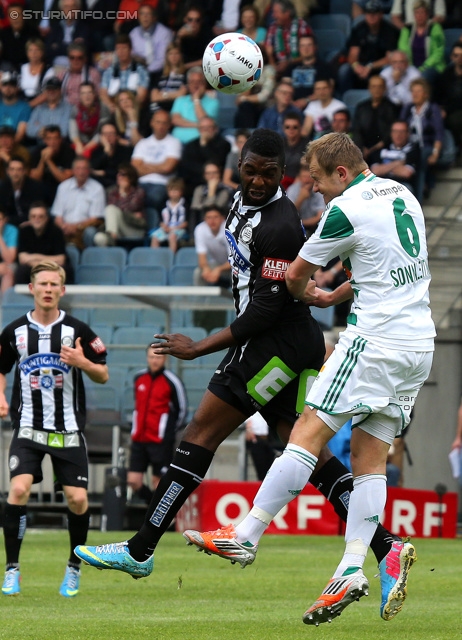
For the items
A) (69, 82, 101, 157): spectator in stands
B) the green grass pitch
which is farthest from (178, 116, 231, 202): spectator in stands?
the green grass pitch

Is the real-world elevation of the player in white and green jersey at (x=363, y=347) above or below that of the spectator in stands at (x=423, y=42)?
below

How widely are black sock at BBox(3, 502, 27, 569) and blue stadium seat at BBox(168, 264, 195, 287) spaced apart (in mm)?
9323

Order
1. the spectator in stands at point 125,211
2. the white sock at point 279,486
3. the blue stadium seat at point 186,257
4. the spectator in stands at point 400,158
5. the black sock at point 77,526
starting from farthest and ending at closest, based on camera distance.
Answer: the spectator in stands at point 125,211 → the blue stadium seat at point 186,257 → the spectator in stands at point 400,158 → the black sock at point 77,526 → the white sock at point 279,486

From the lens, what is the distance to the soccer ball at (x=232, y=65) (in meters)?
7.73

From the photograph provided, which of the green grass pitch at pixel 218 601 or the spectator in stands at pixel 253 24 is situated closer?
the green grass pitch at pixel 218 601

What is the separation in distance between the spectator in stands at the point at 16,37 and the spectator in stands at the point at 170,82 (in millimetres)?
Result: 2649

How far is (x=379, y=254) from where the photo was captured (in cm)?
609

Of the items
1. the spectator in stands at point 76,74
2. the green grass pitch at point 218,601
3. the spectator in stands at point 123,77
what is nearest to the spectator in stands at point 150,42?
the spectator in stands at point 123,77

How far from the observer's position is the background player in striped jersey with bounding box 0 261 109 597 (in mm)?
8766

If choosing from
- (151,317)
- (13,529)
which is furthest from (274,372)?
(151,317)

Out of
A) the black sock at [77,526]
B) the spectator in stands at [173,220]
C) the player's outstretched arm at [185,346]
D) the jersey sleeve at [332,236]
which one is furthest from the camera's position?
the spectator in stands at [173,220]

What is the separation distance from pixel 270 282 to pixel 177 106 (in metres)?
13.6

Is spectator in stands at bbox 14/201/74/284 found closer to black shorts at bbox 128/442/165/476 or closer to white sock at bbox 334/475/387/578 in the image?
black shorts at bbox 128/442/165/476

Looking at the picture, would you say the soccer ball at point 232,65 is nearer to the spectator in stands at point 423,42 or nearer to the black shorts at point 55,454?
the black shorts at point 55,454
